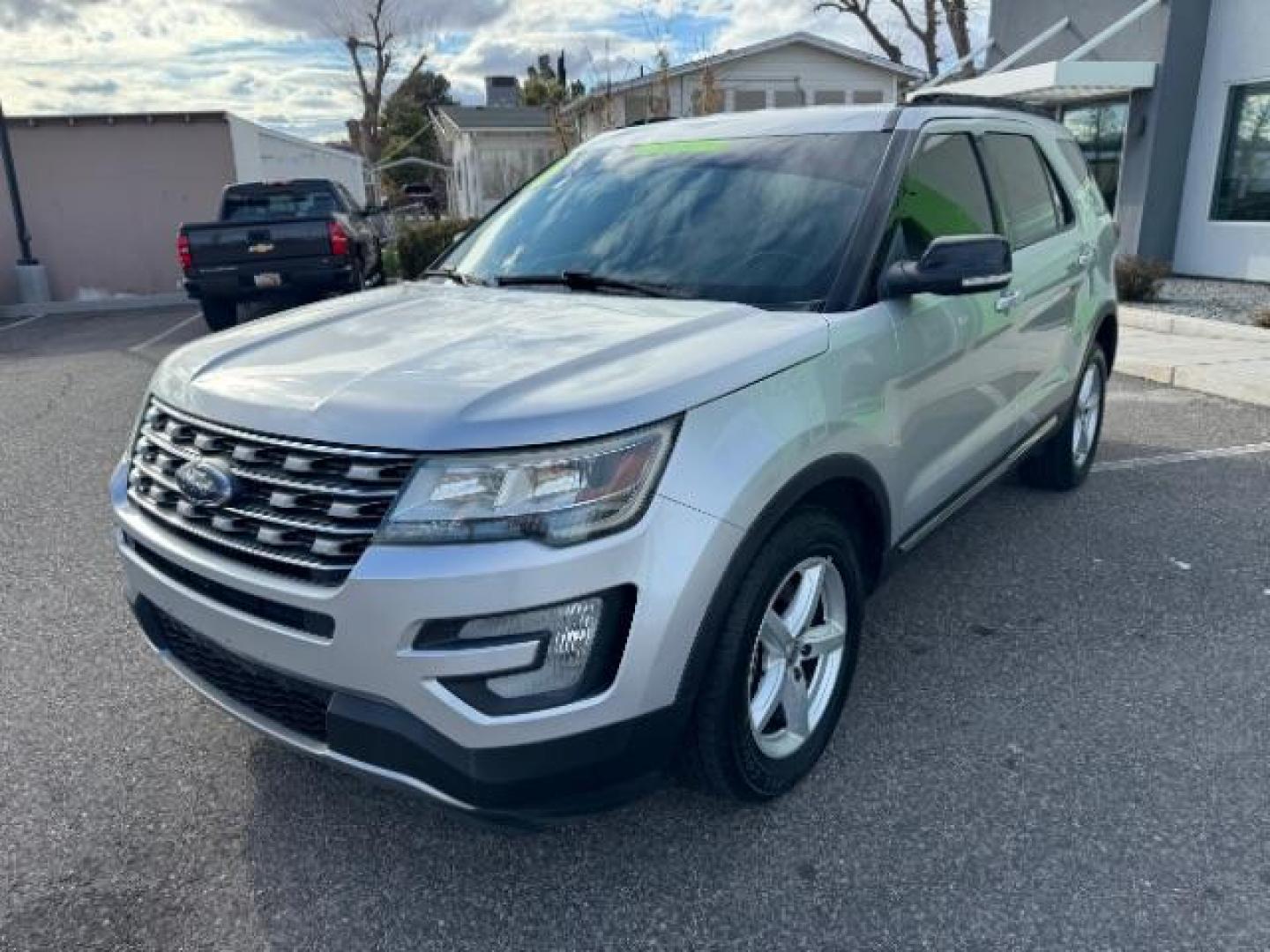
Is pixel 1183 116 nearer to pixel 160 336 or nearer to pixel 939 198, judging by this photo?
pixel 939 198

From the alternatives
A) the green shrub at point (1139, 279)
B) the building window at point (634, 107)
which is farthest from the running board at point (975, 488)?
the building window at point (634, 107)

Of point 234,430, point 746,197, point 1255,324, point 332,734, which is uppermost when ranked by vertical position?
point 746,197

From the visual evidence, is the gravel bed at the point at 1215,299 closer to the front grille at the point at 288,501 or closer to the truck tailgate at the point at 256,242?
the truck tailgate at the point at 256,242

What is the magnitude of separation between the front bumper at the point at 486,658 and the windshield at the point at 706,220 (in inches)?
43.9

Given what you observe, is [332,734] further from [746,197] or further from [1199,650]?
[1199,650]

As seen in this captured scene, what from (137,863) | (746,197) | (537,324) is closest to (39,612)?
(137,863)

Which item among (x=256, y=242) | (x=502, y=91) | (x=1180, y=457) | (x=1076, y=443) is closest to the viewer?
(x=1076, y=443)

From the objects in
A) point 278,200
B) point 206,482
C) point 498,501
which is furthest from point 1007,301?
point 278,200

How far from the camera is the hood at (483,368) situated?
2.08 meters

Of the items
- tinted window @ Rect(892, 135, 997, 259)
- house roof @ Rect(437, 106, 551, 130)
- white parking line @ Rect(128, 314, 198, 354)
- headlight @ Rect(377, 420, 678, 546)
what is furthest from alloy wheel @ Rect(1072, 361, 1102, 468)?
house roof @ Rect(437, 106, 551, 130)

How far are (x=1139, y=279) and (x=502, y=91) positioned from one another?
1826 inches

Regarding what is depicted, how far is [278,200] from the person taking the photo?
14023 mm

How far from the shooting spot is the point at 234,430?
2299mm

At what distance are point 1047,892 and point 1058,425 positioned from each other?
2.93 metres
